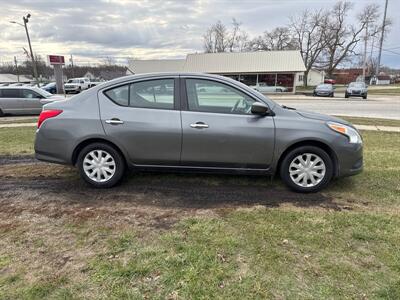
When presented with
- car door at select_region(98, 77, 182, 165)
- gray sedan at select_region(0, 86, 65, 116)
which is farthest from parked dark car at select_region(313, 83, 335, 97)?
car door at select_region(98, 77, 182, 165)

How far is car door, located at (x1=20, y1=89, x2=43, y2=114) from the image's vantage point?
49.6ft

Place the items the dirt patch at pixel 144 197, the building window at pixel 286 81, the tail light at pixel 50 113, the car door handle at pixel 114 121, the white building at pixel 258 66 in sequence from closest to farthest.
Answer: the dirt patch at pixel 144 197
the car door handle at pixel 114 121
the tail light at pixel 50 113
the white building at pixel 258 66
the building window at pixel 286 81

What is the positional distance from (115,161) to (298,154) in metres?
2.52

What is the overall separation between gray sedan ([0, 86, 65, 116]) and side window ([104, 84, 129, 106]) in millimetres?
12190

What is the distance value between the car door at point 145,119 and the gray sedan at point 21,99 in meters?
12.3

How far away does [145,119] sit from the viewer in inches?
168

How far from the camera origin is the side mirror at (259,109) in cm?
411

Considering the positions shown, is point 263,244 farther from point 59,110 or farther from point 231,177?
point 59,110

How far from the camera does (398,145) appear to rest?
7578 millimetres

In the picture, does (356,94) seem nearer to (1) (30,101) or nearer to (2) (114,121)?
(1) (30,101)

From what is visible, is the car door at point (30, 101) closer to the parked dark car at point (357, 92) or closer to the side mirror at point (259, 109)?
the side mirror at point (259, 109)

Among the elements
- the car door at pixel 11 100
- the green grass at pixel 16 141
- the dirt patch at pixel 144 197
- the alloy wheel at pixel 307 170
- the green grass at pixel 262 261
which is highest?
the car door at pixel 11 100

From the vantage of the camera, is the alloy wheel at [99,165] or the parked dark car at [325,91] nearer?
the alloy wheel at [99,165]

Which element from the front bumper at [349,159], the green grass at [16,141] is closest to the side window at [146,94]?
the front bumper at [349,159]
